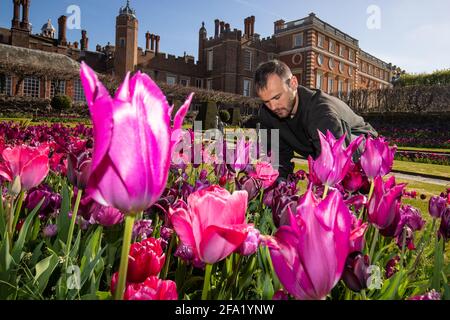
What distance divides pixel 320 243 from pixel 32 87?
3971 centimetres

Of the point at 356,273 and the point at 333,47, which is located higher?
the point at 333,47

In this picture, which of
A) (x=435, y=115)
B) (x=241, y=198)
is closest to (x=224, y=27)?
(x=435, y=115)

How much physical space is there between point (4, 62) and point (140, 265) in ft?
112

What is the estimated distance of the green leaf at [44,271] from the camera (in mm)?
896

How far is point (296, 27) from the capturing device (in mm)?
44031

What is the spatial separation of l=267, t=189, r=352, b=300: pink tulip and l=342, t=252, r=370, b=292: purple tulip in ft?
0.40

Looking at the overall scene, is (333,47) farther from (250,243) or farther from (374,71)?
A: (250,243)

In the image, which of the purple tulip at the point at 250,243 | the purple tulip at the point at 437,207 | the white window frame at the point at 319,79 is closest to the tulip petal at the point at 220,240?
the purple tulip at the point at 250,243

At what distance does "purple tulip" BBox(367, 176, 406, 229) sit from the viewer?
1.01 metres

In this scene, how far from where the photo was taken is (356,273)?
72 centimetres

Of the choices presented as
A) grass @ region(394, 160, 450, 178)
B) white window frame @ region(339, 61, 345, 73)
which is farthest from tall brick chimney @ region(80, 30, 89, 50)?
grass @ region(394, 160, 450, 178)

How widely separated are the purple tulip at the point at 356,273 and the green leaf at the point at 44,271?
695 mm

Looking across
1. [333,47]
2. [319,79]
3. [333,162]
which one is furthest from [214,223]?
[333,47]
